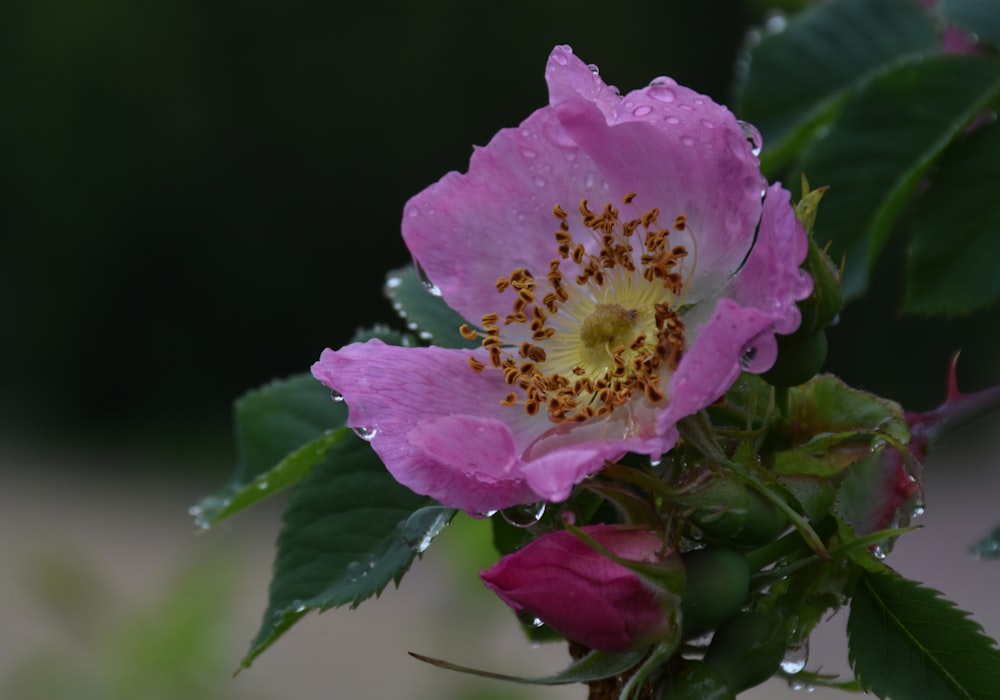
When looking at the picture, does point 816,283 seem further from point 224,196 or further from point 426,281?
point 224,196

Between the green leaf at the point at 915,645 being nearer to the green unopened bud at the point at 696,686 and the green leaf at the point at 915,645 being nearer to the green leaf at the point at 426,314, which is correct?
the green unopened bud at the point at 696,686

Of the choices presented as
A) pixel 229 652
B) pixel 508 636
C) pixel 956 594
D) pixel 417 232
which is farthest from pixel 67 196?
pixel 417 232

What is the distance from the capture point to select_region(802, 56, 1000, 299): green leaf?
1.13 metres

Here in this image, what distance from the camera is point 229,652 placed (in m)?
1.99

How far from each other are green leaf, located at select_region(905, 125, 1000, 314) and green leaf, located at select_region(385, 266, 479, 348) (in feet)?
1.33

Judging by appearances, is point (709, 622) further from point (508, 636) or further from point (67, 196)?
point (67, 196)

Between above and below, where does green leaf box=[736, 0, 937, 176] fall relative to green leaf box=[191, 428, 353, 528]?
below

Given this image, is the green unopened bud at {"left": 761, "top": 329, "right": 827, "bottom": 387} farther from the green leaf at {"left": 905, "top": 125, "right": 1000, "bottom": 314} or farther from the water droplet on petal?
the green leaf at {"left": 905, "top": 125, "right": 1000, "bottom": 314}

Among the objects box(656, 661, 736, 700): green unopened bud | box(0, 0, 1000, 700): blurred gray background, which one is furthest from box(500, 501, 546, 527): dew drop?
box(0, 0, 1000, 700): blurred gray background

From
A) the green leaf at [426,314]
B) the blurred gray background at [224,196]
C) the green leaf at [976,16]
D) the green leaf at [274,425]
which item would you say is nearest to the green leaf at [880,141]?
the green leaf at [976,16]

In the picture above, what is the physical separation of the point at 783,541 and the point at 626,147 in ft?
0.90

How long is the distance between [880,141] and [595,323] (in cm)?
39

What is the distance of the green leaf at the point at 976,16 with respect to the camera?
1.14 metres

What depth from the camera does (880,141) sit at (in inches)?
45.4
